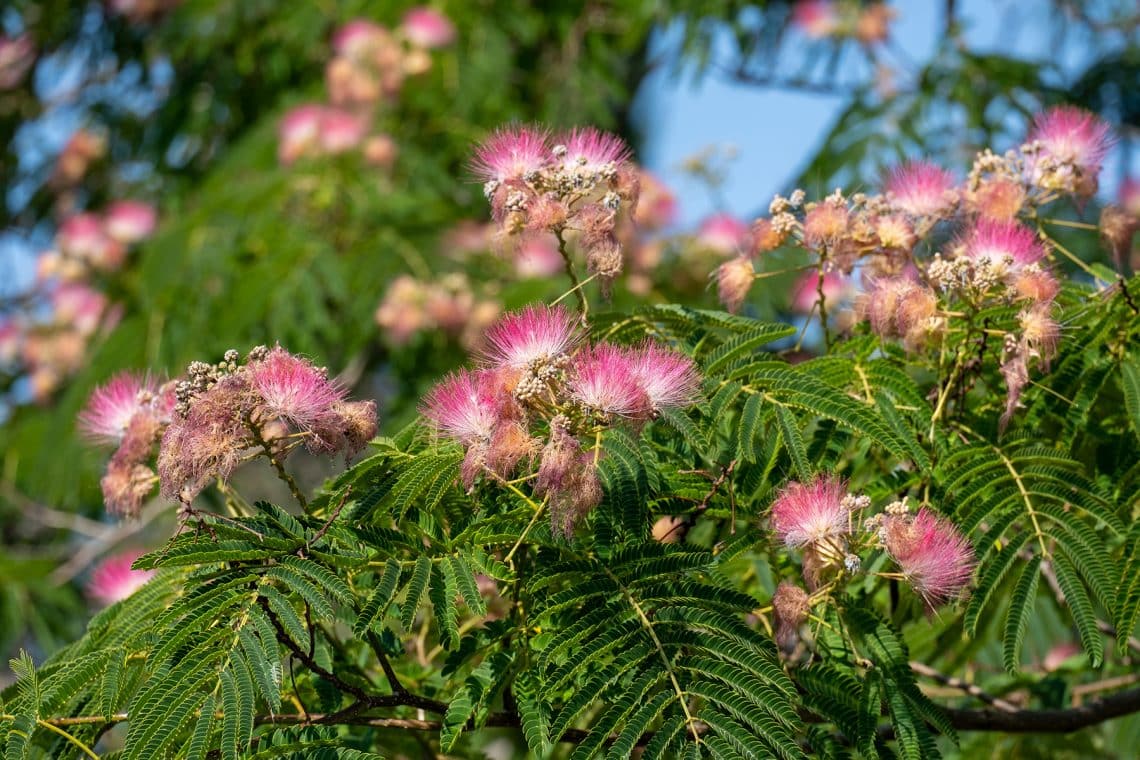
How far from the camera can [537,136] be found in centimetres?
215

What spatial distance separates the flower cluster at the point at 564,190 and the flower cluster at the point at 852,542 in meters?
0.44

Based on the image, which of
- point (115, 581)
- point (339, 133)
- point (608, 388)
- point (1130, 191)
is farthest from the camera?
point (339, 133)

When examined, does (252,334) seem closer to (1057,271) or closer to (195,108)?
(195,108)

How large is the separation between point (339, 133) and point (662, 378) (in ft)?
13.3

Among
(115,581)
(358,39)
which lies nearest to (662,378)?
(115,581)

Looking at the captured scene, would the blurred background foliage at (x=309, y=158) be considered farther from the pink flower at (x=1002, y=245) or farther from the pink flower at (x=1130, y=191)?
the pink flower at (x=1002, y=245)

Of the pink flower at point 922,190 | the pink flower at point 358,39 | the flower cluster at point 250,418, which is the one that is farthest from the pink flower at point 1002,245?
the pink flower at point 358,39

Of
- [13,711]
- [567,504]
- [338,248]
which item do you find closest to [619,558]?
[567,504]

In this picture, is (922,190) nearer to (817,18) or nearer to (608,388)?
(608,388)

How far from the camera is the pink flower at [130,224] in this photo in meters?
6.06

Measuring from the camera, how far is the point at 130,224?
6.08 meters

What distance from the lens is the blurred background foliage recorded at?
525 centimetres

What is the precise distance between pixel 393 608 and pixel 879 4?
5.19 m

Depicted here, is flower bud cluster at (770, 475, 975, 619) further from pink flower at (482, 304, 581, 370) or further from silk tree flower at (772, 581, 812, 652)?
pink flower at (482, 304, 581, 370)
